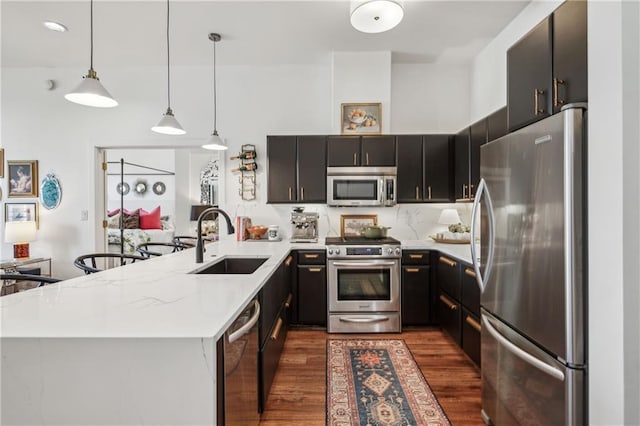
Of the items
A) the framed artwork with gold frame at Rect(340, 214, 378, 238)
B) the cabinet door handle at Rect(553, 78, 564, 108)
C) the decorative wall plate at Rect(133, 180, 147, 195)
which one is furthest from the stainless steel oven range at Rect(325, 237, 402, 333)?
the decorative wall plate at Rect(133, 180, 147, 195)

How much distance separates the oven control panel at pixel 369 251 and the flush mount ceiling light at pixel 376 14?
6.40ft

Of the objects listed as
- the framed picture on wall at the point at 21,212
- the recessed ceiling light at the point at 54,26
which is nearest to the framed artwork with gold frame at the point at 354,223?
the recessed ceiling light at the point at 54,26

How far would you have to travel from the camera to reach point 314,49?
3607 millimetres

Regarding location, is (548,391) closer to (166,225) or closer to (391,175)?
(391,175)

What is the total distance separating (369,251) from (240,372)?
2.20m

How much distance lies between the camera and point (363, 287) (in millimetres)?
3387

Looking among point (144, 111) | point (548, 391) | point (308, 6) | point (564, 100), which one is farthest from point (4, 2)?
point (548, 391)

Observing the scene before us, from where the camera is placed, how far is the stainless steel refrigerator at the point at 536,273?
1263mm

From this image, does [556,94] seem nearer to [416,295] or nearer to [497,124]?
[497,124]

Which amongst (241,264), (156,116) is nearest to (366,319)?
(241,264)

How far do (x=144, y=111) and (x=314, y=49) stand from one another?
7.35 feet

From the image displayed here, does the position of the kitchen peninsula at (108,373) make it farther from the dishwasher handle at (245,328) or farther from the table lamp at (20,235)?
the table lamp at (20,235)

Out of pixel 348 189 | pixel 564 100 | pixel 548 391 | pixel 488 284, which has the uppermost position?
pixel 564 100

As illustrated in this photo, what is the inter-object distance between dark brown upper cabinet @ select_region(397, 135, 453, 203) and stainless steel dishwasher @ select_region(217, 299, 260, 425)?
258 centimetres
